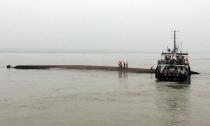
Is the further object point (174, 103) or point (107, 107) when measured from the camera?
point (174, 103)

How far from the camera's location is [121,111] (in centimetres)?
2603

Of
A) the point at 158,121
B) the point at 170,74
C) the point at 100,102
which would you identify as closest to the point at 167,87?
the point at 170,74

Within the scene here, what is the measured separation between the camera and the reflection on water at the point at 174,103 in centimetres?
2324

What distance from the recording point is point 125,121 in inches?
896

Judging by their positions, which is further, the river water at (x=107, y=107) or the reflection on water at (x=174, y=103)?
the reflection on water at (x=174, y=103)

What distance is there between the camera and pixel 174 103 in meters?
30.1

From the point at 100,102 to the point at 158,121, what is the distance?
799cm

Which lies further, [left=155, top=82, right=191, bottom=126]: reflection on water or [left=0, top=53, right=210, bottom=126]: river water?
[left=155, top=82, right=191, bottom=126]: reflection on water

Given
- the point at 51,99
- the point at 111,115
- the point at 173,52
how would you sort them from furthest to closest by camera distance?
1. the point at 173,52
2. the point at 51,99
3. the point at 111,115

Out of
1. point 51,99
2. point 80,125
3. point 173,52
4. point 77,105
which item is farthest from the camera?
point 173,52

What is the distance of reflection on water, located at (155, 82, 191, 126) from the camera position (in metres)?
23.2

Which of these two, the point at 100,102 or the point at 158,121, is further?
the point at 100,102

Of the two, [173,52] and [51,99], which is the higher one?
[173,52]

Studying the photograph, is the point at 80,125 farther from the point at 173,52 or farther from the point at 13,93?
the point at 173,52
